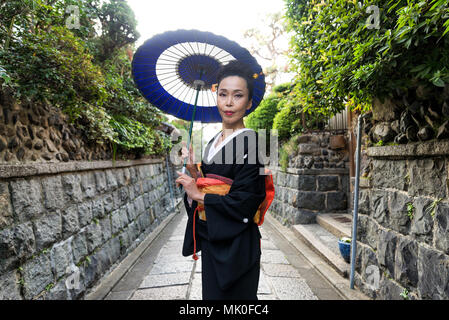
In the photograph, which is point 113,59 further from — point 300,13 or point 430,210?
point 430,210

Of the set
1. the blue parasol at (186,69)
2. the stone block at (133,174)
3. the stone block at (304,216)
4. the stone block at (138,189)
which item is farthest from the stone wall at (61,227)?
the stone block at (304,216)

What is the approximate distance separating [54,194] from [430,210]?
376cm

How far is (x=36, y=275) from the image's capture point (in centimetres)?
250

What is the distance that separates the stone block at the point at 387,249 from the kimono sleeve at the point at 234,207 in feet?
6.48

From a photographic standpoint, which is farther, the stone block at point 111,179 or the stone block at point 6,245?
the stone block at point 111,179

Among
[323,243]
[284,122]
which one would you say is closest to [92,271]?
[323,243]

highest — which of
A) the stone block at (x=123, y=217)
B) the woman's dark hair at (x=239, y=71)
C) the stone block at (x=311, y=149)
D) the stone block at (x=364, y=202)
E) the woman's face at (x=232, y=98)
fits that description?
the woman's dark hair at (x=239, y=71)

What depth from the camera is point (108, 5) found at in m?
6.01

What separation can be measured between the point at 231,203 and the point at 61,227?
2.44m

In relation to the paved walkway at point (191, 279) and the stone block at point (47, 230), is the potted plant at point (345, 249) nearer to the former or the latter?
the paved walkway at point (191, 279)

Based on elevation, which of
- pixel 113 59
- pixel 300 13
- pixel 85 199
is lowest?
pixel 85 199

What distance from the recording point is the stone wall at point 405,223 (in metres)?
2.11

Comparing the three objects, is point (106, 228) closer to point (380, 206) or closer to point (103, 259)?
point (103, 259)
